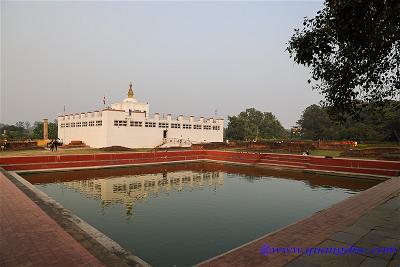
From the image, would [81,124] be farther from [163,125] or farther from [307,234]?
[307,234]

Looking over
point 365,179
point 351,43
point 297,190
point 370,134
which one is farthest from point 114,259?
point 370,134

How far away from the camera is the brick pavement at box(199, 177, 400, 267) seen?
17.6ft

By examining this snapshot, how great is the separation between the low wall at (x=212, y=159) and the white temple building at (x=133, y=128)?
1035cm

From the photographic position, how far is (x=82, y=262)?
17.6 ft

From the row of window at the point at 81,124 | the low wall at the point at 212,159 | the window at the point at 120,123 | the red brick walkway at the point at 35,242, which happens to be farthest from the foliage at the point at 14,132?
the red brick walkway at the point at 35,242

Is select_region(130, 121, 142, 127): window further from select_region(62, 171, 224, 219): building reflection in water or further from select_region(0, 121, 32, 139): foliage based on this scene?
select_region(0, 121, 32, 139): foliage

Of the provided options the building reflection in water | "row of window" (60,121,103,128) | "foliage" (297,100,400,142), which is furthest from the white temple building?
"foliage" (297,100,400,142)

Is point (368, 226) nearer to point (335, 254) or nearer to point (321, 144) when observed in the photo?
point (335, 254)

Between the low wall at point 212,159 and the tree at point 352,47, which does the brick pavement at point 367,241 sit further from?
the low wall at point 212,159

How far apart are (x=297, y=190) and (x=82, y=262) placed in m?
12.7

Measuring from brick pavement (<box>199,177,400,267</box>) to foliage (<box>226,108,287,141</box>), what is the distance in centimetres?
4788

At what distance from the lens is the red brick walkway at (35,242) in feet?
17.7

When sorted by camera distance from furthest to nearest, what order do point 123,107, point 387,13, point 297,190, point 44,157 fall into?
point 123,107 → point 44,157 → point 297,190 → point 387,13

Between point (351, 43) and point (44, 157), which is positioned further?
point (44, 157)
